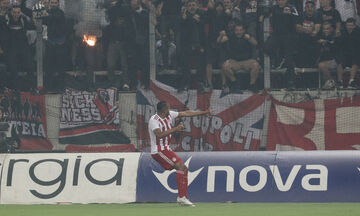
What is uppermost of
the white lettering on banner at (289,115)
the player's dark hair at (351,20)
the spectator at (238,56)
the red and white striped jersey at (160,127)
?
the player's dark hair at (351,20)

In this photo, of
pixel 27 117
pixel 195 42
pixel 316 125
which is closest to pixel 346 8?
pixel 316 125

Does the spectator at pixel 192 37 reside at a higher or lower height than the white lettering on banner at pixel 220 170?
higher

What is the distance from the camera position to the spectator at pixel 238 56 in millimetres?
20203

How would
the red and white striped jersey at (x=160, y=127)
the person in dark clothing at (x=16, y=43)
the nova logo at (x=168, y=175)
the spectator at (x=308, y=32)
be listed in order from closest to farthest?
1. the red and white striped jersey at (x=160, y=127)
2. the nova logo at (x=168, y=175)
3. the spectator at (x=308, y=32)
4. the person in dark clothing at (x=16, y=43)

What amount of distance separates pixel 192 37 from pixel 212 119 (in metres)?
2.17

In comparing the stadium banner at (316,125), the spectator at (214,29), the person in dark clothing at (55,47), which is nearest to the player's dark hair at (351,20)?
the stadium banner at (316,125)

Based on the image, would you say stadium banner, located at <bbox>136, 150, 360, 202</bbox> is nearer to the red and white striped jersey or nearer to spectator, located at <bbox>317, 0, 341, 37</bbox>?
the red and white striped jersey

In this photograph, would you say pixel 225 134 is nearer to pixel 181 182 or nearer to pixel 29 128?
pixel 29 128

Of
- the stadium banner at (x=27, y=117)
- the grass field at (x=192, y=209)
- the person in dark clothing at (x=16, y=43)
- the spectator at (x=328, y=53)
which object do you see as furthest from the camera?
the person in dark clothing at (x=16, y=43)

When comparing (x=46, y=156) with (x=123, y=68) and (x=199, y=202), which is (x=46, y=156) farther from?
(x=123, y=68)

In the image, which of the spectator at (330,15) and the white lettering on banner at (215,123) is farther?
the white lettering on banner at (215,123)

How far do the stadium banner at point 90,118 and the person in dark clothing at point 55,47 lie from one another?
1.60 ft

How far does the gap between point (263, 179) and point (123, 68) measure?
7.56 m

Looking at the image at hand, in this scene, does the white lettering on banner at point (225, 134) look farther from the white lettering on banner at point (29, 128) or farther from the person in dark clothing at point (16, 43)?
the person in dark clothing at point (16, 43)
